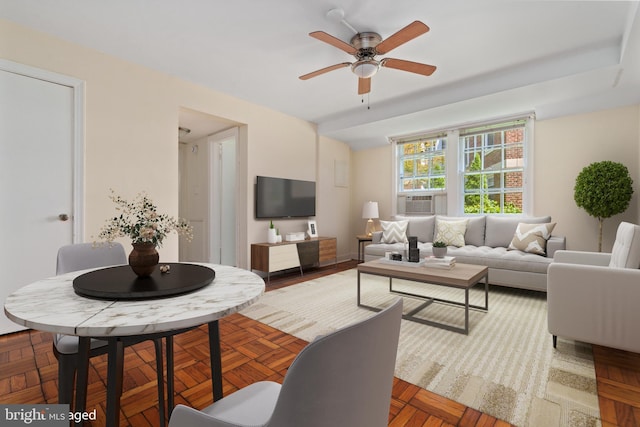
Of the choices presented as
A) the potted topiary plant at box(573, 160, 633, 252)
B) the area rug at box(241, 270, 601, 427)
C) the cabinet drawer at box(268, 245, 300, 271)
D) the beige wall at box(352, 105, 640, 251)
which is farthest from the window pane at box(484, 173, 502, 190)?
the cabinet drawer at box(268, 245, 300, 271)

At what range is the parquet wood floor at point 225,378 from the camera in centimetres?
141

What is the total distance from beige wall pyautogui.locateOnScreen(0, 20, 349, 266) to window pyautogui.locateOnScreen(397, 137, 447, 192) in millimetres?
2965

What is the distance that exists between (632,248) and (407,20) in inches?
90.4

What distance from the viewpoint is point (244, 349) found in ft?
6.84

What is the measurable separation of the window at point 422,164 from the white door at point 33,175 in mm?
4799

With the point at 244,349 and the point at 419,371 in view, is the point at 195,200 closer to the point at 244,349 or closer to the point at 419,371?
the point at 244,349

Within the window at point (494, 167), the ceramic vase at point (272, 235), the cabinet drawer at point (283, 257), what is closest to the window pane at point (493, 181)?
the window at point (494, 167)

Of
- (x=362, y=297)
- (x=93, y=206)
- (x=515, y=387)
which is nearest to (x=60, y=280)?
(x=93, y=206)

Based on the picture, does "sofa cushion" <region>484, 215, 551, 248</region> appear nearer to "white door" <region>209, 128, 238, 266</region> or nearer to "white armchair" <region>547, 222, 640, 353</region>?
"white armchair" <region>547, 222, 640, 353</region>

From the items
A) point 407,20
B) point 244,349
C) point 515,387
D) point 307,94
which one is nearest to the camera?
point 515,387

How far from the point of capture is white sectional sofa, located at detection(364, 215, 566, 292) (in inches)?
127

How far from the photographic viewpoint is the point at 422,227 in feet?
15.5

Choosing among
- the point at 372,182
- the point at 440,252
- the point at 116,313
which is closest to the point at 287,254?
the point at 440,252

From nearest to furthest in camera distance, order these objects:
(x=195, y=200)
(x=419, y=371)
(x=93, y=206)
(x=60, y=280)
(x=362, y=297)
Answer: (x=60, y=280) < (x=419, y=371) < (x=93, y=206) < (x=362, y=297) < (x=195, y=200)
